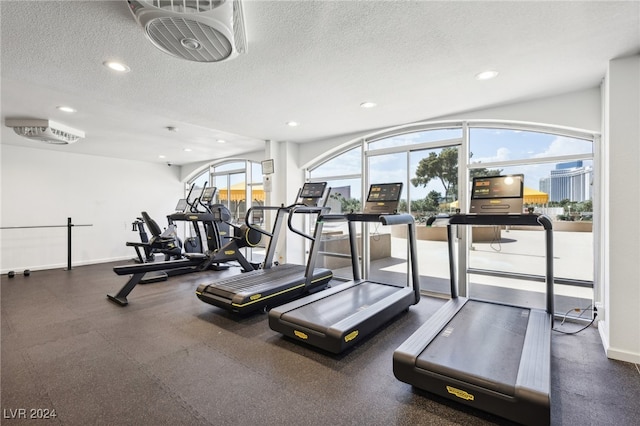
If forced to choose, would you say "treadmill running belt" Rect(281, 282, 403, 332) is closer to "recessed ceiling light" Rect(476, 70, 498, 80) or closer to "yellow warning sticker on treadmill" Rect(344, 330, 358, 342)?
"yellow warning sticker on treadmill" Rect(344, 330, 358, 342)

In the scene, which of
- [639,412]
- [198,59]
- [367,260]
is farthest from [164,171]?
[639,412]

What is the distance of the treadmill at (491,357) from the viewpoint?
6.01 feet

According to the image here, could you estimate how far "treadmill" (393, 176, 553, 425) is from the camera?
1.83 meters

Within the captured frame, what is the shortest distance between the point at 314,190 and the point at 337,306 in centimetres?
203

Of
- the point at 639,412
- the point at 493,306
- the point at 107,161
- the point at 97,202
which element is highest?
the point at 107,161

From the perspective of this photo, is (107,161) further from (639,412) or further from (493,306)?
(639,412)

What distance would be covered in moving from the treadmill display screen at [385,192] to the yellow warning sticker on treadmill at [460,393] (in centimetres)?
238

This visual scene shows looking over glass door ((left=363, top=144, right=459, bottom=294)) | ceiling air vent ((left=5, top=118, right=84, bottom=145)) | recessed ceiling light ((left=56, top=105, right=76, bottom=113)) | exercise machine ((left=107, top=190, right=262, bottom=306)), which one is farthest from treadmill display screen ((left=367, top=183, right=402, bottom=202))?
ceiling air vent ((left=5, top=118, right=84, bottom=145))

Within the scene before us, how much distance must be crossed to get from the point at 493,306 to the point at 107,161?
938cm

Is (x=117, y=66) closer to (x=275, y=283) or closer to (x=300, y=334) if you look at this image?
(x=275, y=283)

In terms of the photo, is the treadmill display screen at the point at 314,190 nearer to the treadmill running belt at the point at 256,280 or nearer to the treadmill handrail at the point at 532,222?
the treadmill running belt at the point at 256,280

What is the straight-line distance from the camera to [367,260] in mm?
5660

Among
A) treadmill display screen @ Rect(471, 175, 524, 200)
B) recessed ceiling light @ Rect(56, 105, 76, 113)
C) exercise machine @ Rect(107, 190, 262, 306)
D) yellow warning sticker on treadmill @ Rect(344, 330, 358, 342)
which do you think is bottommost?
yellow warning sticker on treadmill @ Rect(344, 330, 358, 342)

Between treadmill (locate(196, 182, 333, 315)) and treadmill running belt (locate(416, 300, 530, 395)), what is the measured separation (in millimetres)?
2110
